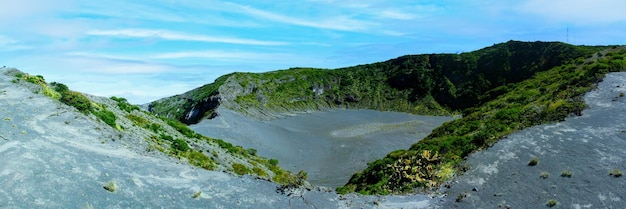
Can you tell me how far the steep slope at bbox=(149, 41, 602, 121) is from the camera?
4968 inches

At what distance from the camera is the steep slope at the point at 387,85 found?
414 ft

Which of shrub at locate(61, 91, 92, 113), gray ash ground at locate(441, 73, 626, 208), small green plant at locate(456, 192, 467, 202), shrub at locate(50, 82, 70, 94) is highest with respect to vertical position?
shrub at locate(50, 82, 70, 94)

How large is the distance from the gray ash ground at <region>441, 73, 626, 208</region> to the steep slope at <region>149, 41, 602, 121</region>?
92.6 m

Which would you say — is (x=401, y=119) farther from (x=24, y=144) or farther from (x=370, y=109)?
(x=24, y=144)

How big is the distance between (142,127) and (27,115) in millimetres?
9946

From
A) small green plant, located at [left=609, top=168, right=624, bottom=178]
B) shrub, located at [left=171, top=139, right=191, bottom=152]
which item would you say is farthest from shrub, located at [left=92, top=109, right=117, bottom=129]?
small green plant, located at [left=609, top=168, right=624, bottom=178]

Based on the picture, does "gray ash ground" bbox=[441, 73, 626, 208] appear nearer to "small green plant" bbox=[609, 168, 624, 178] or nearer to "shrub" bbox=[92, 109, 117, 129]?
"small green plant" bbox=[609, 168, 624, 178]

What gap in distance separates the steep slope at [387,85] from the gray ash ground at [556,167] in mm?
92577

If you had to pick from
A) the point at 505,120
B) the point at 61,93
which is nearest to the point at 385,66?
→ the point at 505,120

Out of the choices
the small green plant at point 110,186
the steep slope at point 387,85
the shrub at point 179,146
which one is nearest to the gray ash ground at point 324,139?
the steep slope at point 387,85

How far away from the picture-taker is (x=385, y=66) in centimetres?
17638

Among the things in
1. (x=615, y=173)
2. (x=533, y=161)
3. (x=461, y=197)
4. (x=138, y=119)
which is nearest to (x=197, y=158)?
(x=138, y=119)

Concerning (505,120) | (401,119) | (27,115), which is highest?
(27,115)

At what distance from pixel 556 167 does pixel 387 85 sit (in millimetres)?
141652
